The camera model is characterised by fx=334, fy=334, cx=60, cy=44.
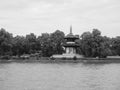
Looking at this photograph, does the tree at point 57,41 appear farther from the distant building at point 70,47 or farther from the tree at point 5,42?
the tree at point 5,42

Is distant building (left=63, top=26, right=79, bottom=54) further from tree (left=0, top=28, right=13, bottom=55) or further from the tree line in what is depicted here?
tree (left=0, top=28, right=13, bottom=55)

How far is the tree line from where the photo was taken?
76875mm

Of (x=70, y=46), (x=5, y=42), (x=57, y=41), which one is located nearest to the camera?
(x=5, y=42)

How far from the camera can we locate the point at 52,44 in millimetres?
83688

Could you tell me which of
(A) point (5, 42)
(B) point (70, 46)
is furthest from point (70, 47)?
(A) point (5, 42)

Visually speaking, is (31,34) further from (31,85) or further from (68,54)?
(31,85)

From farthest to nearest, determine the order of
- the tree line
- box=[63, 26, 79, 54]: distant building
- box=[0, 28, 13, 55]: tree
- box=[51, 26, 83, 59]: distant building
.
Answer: box=[63, 26, 79, 54]: distant building
box=[0, 28, 13, 55]: tree
box=[51, 26, 83, 59]: distant building
the tree line

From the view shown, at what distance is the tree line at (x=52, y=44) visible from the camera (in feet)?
252

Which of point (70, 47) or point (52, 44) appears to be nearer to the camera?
point (52, 44)

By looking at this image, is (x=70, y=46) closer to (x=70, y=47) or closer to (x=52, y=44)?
(x=70, y=47)

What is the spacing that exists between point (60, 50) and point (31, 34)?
9.79 m

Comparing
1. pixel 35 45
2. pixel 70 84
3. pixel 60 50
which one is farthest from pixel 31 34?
pixel 70 84

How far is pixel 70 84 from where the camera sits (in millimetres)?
27969

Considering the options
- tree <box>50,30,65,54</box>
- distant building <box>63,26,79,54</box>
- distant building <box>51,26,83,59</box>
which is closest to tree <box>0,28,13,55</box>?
tree <box>50,30,65,54</box>
